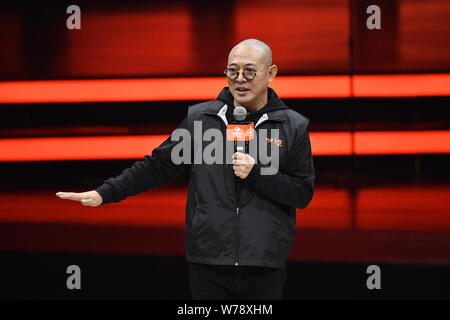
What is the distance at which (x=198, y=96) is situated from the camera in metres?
6.24

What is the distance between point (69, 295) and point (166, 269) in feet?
1.75

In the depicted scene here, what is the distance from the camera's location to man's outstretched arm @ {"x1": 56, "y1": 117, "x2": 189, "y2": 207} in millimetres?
2004

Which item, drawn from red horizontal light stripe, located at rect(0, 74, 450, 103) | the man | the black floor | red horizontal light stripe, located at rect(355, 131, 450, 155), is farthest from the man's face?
red horizontal light stripe, located at rect(355, 131, 450, 155)

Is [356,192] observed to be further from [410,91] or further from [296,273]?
[296,273]

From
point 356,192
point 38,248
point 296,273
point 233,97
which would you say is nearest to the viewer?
point 233,97

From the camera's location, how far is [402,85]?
6.30 meters

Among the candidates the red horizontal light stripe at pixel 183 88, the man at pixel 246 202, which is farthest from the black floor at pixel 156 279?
the red horizontal light stripe at pixel 183 88

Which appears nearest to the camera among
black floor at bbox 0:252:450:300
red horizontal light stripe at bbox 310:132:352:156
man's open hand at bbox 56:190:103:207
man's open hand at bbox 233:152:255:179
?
man's open hand at bbox 233:152:255:179

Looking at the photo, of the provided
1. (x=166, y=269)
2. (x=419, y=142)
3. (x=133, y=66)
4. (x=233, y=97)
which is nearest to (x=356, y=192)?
(x=419, y=142)

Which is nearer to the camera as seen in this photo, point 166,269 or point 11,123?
point 166,269

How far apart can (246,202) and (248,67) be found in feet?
1.35

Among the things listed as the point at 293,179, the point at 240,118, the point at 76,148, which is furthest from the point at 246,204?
the point at 76,148

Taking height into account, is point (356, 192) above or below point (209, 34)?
below

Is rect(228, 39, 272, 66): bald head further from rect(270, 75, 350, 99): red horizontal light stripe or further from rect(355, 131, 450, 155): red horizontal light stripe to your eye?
rect(355, 131, 450, 155): red horizontal light stripe
